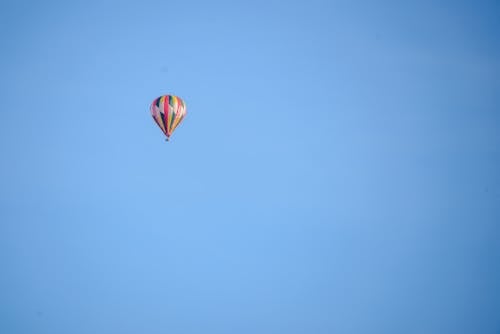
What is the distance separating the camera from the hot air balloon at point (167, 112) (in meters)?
26.8

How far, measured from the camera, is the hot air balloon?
26.8 m

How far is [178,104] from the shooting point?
27.5 metres

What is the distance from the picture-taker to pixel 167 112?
26.8m

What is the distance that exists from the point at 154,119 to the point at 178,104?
2175 millimetres

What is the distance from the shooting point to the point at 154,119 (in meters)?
27.7
